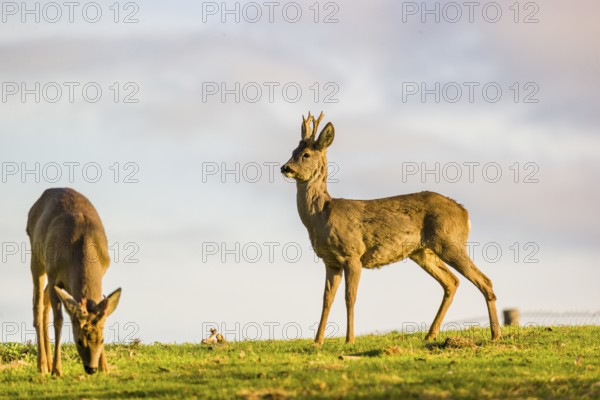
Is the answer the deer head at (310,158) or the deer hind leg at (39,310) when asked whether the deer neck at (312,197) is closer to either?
the deer head at (310,158)

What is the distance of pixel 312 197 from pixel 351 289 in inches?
79.2

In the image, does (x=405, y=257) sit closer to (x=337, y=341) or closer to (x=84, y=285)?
(x=337, y=341)

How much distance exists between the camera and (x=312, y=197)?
18188 mm

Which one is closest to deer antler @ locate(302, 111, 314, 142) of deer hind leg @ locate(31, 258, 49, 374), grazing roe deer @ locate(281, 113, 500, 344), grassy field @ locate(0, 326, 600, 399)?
grazing roe deer @ locate(281, 113, 500, 344)

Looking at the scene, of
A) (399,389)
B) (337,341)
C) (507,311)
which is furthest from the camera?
(507,311)

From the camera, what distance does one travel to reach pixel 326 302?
1741cm

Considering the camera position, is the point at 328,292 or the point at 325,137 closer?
the point at 328,292

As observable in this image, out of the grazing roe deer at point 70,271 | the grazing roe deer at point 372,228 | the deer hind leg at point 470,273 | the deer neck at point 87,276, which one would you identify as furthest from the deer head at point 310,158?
the deer neck at point 87,276

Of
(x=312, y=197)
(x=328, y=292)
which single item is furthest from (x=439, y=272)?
(x=312, y=197)

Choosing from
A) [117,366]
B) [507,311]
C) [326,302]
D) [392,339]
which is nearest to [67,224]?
[117,366]

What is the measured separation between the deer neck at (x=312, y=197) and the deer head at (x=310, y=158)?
6cm

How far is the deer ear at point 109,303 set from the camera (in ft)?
41.8

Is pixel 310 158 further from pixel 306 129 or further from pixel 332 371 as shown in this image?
pixel 332 371

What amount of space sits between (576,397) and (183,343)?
29.0 ft
